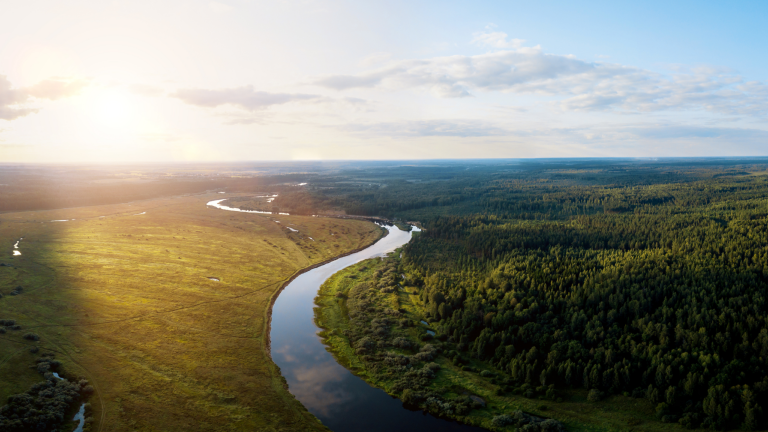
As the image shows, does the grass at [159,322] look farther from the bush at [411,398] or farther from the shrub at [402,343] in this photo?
the shrub at [402,343]

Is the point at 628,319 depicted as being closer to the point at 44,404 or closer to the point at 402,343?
the point at 402,343

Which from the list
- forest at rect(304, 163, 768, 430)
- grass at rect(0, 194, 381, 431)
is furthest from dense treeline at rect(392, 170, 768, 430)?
grass at rect(0, 194, 381, 431)

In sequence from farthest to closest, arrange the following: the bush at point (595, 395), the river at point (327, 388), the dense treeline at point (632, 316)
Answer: the bush at point (595, 395), the dense treeline at point (632, 316), the river at point (327, 388)

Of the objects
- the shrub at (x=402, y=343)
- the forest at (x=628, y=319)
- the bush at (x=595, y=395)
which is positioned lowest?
the bush at (x=595, y=395)

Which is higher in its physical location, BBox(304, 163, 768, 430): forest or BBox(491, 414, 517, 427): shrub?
BBox(304, 163, 768, 430): forest

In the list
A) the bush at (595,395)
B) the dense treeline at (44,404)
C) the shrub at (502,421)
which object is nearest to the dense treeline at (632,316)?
the bush at (595,395)

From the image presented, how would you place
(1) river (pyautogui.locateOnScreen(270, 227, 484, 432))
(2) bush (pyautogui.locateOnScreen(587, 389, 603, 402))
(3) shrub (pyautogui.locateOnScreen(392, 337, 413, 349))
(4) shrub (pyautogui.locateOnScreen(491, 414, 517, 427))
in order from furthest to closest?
1. (3) shrub (pyautogui.locateOnScreen(392, 337, 413, 349))
2. (2) bush (pyautogui.locateOnScreen(587, 389, 603, 402))
3. (1) river (pyautogui.locateOnScreen(270, 227, 484, 432))
4. (4) shrub (pyautogui.locateOnScreen(491, 414, 517, 427))

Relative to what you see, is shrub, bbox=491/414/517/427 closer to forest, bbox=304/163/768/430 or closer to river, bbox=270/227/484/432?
river, bbox=270/227/484/432
